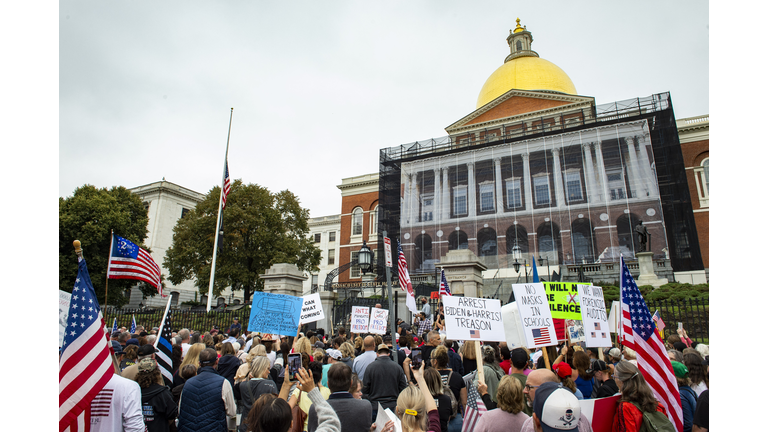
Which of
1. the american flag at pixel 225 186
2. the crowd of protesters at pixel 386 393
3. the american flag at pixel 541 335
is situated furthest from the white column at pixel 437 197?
the american flag at pixel 541 335

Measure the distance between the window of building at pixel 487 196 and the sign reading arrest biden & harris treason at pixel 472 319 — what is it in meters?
29.8

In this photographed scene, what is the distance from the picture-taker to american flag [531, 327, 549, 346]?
629 centimetres

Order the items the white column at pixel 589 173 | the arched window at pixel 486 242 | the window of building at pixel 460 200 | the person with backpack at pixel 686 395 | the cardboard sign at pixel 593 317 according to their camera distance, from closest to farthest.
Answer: the person with backpack at pixel 686 395, the cardboard sign at pixel 593 317, the white column at pixel 589 173, the arched window at pixel 486 242, the window of building at pixel 460 200

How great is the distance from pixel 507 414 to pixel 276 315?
5.01m

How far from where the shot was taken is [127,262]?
1038cm

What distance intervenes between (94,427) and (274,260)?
28.9m

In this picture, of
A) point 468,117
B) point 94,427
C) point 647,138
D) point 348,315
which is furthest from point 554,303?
point 468,117

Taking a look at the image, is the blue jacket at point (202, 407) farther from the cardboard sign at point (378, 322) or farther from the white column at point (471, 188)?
the white column at point (471, 188)

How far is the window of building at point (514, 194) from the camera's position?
33.5 meters

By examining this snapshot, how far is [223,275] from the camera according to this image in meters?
31.5

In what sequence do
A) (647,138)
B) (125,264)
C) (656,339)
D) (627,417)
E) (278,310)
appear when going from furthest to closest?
(647,138) < (125,264) < (278,310) < (656,339) < (627,417)

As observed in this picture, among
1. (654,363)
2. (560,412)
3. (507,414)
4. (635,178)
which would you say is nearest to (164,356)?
(507,414)

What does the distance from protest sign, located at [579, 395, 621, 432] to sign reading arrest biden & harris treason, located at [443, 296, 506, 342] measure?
1857 millimetres

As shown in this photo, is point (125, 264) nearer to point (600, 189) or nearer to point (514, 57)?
point (600, 189)
